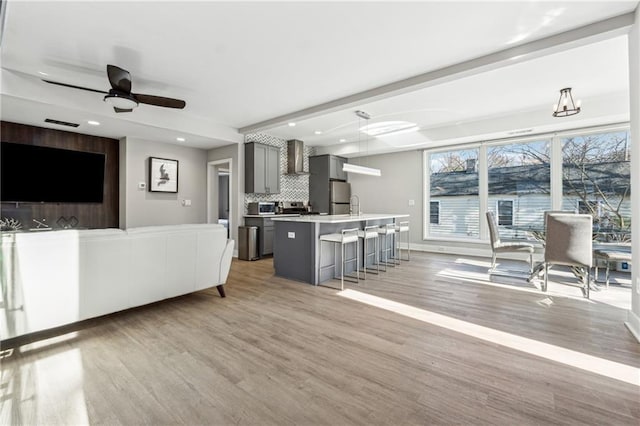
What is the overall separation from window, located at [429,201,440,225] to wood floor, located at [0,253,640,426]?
12.8 feet

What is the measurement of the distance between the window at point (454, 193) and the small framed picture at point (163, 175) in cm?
604

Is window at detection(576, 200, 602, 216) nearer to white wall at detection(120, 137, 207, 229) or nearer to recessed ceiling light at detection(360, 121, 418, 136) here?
recessed ceiling light at detection(360, 121, 418, 136)

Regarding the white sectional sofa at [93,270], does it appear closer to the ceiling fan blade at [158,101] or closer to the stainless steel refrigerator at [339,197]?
the ceiling fan blade at [158,101]

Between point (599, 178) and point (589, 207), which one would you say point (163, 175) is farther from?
point (599, 178)

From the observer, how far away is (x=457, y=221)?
672 cm

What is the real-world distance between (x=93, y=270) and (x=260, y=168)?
4175mm

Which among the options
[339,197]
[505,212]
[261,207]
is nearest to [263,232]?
[261,207]

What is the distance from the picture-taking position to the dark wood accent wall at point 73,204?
15.0ft

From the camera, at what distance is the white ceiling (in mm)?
2479

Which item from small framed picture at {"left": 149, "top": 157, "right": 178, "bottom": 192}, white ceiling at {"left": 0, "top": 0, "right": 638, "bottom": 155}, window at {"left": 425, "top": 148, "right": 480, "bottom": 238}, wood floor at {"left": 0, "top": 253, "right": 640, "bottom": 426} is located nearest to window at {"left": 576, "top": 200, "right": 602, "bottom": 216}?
white ceiling at {"left": 0, "top": 0, "right": 638, "bottom": 155}

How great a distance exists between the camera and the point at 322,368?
193 cm

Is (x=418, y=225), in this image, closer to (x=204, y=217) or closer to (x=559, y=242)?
(x=559, y=242)

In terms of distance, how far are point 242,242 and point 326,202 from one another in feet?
8.54

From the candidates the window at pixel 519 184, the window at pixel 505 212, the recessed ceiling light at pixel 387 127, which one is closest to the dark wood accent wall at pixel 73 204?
the recessed ceiling light at pixel 387 127
